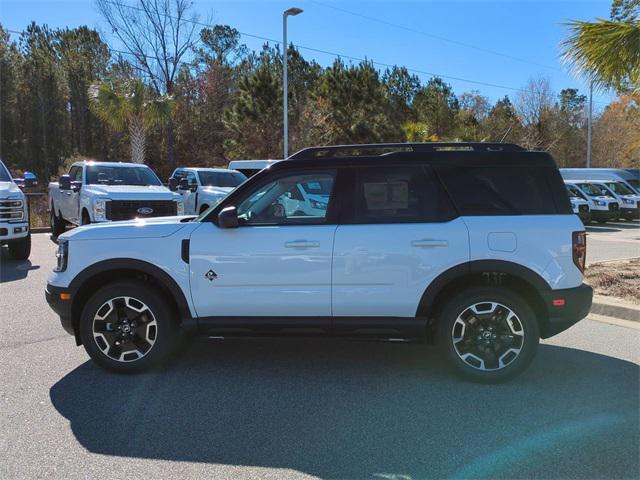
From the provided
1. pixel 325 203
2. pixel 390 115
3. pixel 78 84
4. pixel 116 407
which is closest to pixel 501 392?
pixel 325 203

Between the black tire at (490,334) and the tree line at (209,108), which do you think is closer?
the black tire at (490,334)

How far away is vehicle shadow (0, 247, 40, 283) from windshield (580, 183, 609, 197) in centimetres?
2131

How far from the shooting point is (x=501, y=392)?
4301mm

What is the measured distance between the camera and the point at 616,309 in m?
6.72

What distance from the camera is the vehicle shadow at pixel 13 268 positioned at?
894cm

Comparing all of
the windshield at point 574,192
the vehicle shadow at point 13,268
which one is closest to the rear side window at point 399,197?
the vehicle shadow at point 13,268

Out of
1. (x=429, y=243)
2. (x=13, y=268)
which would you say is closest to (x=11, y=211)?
(x=13, y=268)

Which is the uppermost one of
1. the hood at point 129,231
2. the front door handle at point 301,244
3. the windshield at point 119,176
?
the windshield at point 119,176

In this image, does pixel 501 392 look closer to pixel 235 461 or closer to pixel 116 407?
pixel 235 461

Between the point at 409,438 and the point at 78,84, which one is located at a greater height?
the point at 78,84

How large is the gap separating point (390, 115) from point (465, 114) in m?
7.66

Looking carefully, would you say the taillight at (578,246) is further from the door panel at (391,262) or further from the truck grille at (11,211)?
the truck grille at (11,211)

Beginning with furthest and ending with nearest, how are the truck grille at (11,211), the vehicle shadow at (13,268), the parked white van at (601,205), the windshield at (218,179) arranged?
the parked white van at (601,205)
the windshield at (218,179)
the truck grille at (11,211)
the vehicle shadow at (13,268)

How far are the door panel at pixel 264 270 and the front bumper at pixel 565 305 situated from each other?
72.1 inches
